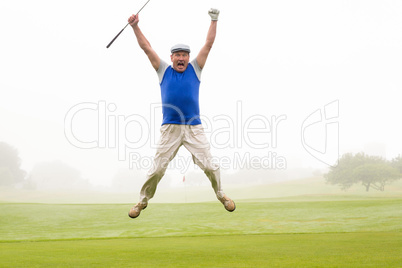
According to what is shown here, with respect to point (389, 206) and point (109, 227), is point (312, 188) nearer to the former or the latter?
point (389, 206)

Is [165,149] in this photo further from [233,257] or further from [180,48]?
[233,257]

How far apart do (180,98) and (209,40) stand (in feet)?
3.76

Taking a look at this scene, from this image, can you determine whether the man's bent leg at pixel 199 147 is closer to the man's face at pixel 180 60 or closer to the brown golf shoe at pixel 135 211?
the man's face at pixel 180 60

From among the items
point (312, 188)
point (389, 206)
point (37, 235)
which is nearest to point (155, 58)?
point (37, 235)

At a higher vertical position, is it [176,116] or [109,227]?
[176,116]

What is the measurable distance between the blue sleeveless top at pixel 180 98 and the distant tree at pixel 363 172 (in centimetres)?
5003

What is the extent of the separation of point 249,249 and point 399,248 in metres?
3.81

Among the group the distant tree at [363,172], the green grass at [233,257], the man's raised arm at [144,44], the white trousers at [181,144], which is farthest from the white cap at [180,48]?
the distant tree at [363,172]

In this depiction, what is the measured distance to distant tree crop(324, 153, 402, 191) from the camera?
2074 inches

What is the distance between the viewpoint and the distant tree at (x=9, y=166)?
59.7 m

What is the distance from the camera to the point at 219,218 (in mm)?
25266

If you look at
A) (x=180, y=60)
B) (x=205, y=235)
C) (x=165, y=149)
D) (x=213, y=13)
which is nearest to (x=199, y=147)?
(x=165, y=149)

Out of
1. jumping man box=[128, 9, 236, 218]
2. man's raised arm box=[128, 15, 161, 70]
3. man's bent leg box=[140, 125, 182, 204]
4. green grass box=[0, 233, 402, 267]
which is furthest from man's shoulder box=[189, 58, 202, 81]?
green grass box=[0, 233, 402, 267]

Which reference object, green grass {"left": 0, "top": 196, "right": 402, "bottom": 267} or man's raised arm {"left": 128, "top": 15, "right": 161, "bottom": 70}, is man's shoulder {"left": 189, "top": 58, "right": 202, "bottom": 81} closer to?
man's raised arm {"left": 128, "top": 15, "right": 161, "bottom": 70}
